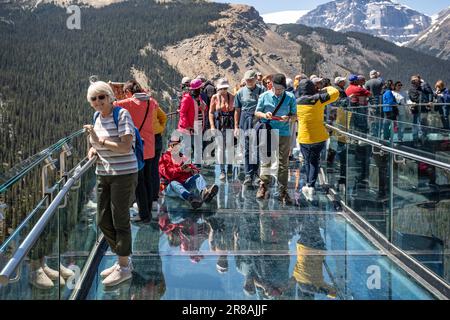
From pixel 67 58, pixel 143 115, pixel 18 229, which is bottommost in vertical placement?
pixel 18 229

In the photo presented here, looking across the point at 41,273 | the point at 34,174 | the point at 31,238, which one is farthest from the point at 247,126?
the point at 31,238

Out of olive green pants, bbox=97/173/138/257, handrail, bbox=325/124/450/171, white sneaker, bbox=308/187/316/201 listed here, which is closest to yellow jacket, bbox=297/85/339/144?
handrail, bbox=325/124/450/171

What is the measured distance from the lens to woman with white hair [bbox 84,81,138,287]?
13.8ft

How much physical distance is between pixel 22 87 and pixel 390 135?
124 meters

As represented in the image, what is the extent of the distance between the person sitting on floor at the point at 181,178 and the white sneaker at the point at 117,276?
8.43 ft

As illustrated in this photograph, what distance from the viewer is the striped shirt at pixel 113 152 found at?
4.23m

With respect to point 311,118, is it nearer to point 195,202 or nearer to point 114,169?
point 195,202

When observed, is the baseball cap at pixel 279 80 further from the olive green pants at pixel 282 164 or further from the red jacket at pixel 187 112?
the red jacket at pixel 187 112

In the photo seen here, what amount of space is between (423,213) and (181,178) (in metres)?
3.36

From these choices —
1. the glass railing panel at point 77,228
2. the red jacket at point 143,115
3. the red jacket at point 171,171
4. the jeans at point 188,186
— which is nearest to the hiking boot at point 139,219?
the red jacket at point 143,115

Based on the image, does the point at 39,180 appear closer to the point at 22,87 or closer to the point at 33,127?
the point at 33,127

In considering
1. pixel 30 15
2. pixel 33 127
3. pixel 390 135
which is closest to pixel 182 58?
pixel 30 15

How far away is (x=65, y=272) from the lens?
3.97 metres

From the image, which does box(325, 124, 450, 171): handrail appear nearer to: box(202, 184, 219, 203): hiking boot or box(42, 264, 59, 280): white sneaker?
box(202, 184, 219, 203): hiking boot
